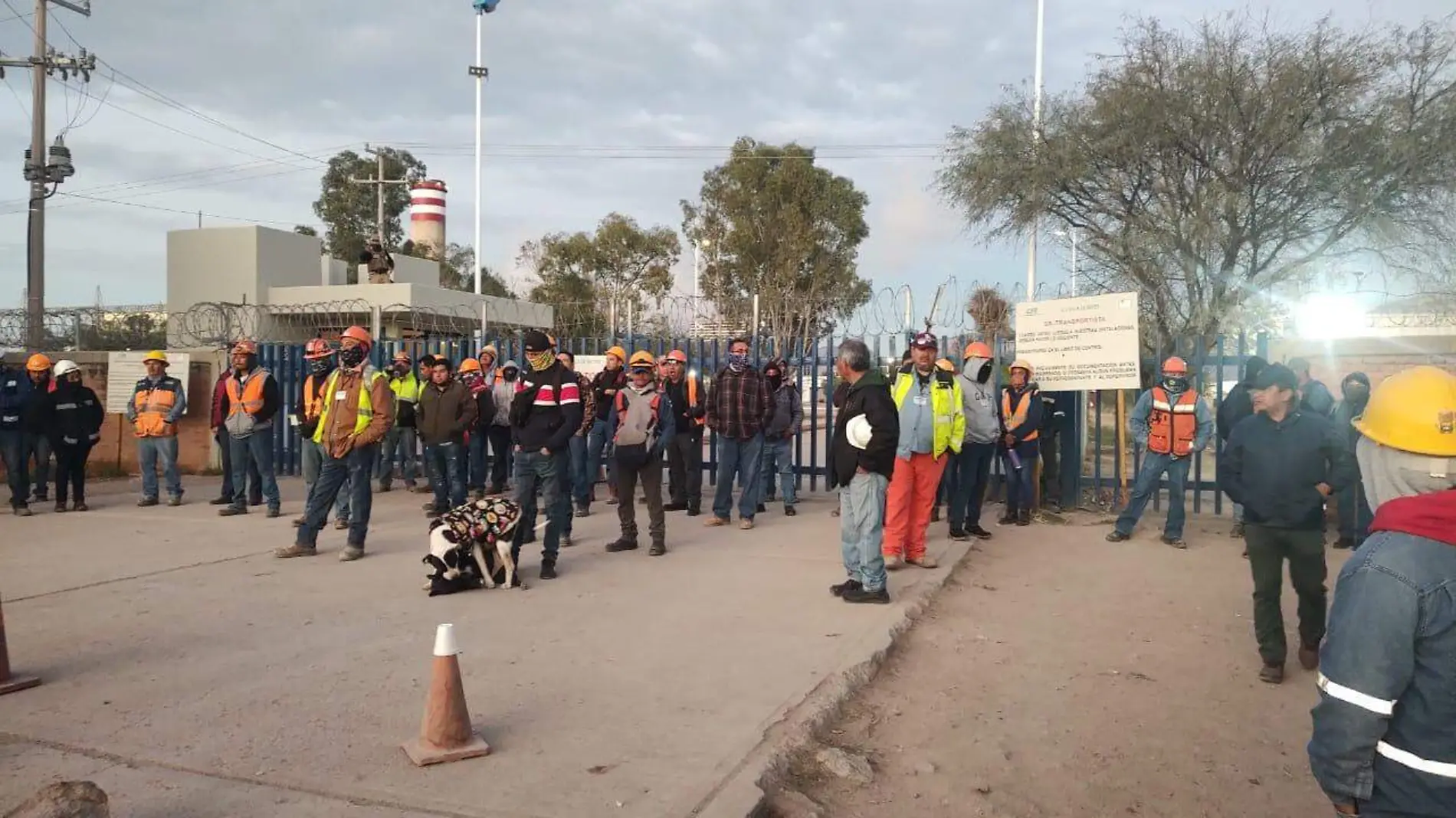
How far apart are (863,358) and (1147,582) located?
3132 mm

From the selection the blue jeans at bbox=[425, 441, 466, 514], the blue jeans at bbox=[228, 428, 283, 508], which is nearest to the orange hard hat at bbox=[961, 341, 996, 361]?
A: the blue jeans at bbox=[425, 441, 466, 514]

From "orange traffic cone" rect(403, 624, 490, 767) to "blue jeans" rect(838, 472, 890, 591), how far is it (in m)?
3.24

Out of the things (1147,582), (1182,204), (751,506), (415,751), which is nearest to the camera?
(415,751)

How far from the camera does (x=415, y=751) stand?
3.93 m

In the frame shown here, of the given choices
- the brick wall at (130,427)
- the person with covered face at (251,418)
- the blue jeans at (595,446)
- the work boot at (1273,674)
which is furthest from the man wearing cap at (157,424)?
the work boot at (1273,674)

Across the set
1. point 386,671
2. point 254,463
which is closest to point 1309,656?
point 386,671

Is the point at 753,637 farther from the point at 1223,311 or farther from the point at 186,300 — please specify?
the point at 186,300

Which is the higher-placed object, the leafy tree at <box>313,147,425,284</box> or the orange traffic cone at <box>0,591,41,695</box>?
the leafy tree at <box>313,147,425,284</box>

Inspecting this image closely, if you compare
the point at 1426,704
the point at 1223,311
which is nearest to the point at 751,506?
the point at 1426,704

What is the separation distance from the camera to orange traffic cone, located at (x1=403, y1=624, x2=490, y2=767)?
3.92 metres

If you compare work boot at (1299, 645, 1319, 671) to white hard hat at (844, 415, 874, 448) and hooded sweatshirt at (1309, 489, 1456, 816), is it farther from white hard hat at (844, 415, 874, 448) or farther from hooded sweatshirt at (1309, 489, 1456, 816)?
hooded sweatshirt at (1309, 489, 1456, 816)

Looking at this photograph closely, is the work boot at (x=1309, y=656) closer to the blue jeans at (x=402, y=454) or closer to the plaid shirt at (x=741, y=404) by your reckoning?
the plaid shirt at (x=741, y=404)

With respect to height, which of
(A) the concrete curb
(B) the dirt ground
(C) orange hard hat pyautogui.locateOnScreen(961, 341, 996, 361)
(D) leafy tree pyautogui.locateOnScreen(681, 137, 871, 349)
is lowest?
(B) the dirt ground

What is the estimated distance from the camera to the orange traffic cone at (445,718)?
392cm
